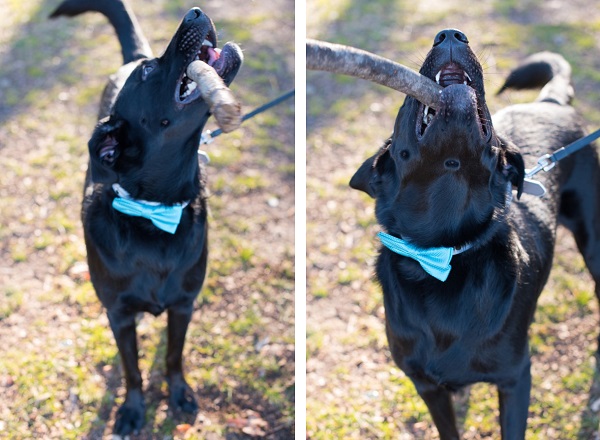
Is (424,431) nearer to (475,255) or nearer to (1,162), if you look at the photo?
(475,255)

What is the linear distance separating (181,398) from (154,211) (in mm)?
1255

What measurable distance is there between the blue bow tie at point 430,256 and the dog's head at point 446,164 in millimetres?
59

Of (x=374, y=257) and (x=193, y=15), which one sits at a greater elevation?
(x=193, y=15)

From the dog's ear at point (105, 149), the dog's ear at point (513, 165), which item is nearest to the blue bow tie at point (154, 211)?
the dog's ear at point (105, 149)

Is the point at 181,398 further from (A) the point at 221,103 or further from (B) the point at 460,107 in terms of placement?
(B) the point at 460,107

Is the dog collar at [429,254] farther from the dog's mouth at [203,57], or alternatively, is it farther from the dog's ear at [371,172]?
the dog's mouth at [203,57]

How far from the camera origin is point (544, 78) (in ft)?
13.4

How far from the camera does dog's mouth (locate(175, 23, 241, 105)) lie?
2928 mm

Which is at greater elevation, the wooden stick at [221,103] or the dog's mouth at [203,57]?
the dog's mouth at [203,57]

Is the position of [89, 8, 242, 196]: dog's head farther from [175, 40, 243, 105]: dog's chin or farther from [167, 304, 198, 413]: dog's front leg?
[167, 304, 198, 413]: dog's front leg

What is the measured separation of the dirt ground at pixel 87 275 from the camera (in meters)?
3.91

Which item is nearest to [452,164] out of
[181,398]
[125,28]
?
[181,398]

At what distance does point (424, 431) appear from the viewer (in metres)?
3.78

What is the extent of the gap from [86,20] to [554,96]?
5.22 metres
